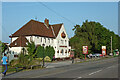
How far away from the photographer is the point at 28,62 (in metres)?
24.6

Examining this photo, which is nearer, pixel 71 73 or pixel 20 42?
pixel 71 73

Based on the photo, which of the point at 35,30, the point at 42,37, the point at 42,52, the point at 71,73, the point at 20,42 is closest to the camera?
the point at 71,73

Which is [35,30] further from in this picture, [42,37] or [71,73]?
[71,73]

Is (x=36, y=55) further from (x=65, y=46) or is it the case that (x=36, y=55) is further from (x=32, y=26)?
(x=65, y=46)

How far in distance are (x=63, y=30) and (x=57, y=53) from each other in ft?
27.9

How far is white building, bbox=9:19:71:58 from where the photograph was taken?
45.6 metres

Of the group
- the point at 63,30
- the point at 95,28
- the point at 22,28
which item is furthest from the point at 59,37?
the point at 95,28

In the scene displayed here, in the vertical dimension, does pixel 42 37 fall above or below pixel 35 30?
below

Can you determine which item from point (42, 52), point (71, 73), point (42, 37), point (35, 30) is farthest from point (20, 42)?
point (71, 73)

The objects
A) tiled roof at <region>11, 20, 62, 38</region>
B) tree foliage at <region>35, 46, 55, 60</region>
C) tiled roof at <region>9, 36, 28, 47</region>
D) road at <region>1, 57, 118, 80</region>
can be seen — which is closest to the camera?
road at <region>1, 57, 118, 80</region>

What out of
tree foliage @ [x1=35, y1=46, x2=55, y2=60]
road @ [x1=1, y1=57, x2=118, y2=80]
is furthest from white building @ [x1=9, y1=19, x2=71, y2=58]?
road @ [x1=1, y1=57, x2=118, y2=80]

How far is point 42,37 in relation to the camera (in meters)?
48.9

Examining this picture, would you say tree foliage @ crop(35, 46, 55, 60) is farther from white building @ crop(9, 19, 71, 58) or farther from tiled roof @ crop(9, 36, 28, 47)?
tiled roof @ crop(9, 36, 28, 47)

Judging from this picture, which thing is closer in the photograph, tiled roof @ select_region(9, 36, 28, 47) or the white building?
tiled roof @ select_region(9, 36, 28, 47)
